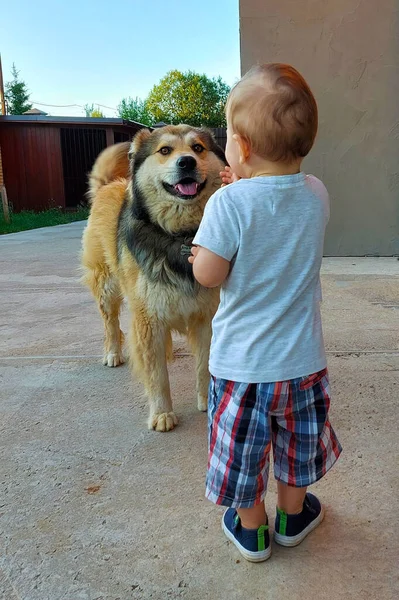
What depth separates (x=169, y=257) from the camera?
2.49 metres

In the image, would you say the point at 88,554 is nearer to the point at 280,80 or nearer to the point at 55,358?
the point at 280,80

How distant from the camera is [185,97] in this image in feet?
166

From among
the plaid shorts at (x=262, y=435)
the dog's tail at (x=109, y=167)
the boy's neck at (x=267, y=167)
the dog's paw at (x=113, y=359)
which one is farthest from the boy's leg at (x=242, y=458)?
the dog's tail at (x=109, y=167)

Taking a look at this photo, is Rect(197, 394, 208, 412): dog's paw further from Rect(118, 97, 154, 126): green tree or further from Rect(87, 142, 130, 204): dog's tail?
Rect(118, 97, 154, 126): green tree

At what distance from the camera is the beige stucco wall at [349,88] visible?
6.28 meters

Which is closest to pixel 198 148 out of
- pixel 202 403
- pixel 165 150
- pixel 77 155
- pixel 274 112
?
pixel 165 150

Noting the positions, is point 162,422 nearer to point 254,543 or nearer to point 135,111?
point 254,543

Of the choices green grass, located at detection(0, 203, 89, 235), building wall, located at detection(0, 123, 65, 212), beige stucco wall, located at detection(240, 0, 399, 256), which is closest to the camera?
beige stucco wall, located at detection(240, 0, 399, 256)

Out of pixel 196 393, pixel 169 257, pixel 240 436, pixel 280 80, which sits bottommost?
pixel 196 393

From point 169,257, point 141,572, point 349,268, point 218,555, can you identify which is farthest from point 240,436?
point 349,268

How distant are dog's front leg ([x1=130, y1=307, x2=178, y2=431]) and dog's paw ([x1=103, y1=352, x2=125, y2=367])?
74 cm

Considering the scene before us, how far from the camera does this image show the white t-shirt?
139 cm

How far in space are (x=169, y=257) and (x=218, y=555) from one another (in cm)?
139

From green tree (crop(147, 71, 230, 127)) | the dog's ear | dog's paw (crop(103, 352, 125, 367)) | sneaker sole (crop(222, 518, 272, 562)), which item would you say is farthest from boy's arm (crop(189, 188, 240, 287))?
green tree (crop(147, 71, 230, 127))
